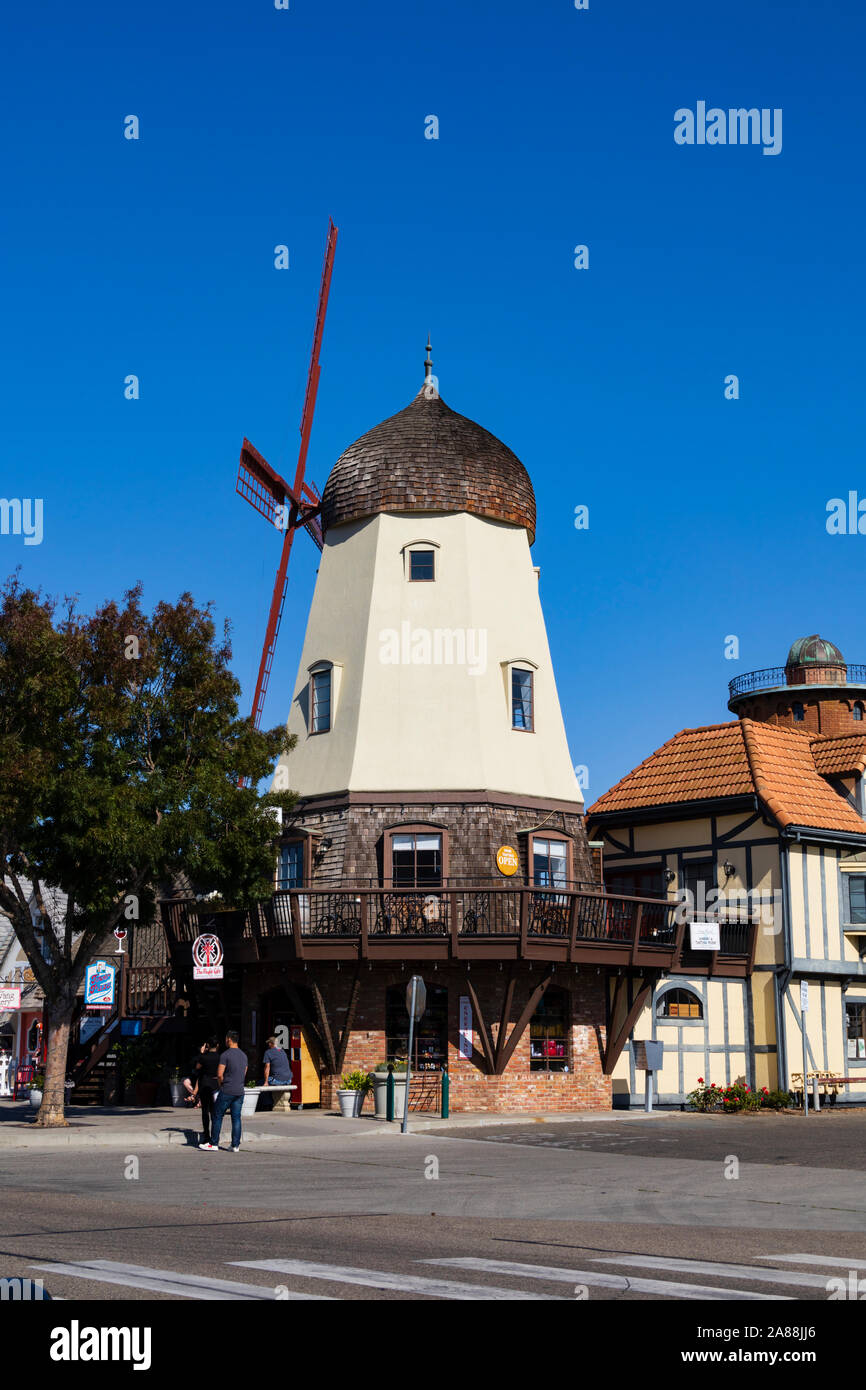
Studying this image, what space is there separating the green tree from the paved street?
404 cm

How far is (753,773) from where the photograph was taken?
3466 cm

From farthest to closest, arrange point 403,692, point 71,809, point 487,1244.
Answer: point 403,692, point 71,809, point 487,1244

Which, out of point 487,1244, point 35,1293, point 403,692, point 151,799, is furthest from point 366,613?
point 35,1293

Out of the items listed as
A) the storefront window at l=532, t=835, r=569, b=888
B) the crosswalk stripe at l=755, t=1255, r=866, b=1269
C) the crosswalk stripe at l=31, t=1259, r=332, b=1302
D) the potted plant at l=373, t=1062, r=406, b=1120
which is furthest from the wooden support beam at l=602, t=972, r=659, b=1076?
the crosswalk stripe at l=31, t=1259, r=332, b=1302

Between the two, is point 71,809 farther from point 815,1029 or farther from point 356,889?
point 815,1029

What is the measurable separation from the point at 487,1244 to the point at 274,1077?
16.1 metres

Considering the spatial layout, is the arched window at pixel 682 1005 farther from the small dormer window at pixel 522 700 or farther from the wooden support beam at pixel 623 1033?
the small dormer window at pixel 522 700

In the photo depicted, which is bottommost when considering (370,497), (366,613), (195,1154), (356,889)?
(195,1154)

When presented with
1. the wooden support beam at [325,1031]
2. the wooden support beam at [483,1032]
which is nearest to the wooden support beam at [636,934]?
the wooden support beam at [483,1032]

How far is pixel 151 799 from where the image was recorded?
929 inches

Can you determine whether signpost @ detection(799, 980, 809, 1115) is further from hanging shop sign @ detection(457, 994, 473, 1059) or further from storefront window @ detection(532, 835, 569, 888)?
hanging shop sign @ detection(457, 994, 473, 1059)

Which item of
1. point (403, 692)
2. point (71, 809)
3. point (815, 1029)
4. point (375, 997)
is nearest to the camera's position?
point (71, 809)

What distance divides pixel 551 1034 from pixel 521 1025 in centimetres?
183

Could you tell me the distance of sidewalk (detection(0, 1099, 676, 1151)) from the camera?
21406 mm
